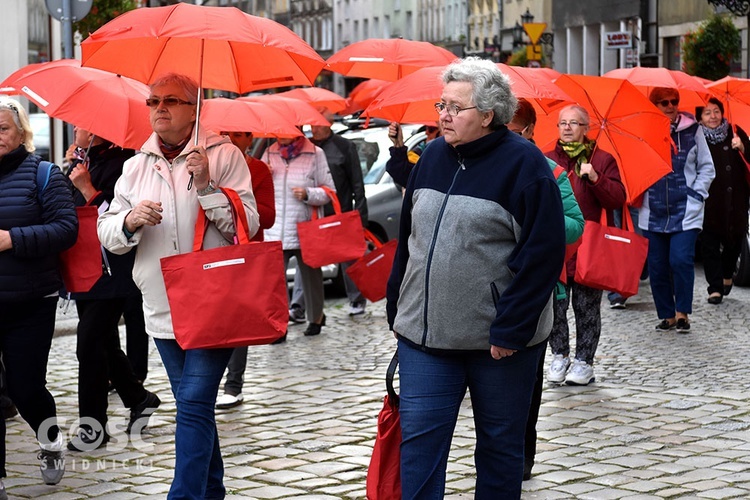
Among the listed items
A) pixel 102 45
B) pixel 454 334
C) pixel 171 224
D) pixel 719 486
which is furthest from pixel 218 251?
pixel 719 486

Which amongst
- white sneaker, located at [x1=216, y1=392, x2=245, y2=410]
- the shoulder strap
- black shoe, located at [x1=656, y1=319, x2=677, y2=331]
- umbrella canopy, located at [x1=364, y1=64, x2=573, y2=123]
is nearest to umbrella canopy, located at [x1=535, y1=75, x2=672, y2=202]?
umbrella canopy, located at [x1=364, y1=64, x2=573, y2=123]

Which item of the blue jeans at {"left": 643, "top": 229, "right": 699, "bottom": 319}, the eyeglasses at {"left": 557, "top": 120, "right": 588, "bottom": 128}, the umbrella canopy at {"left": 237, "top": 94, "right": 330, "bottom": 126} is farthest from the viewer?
the blue jeans at {"left": 643, "top": 229, "right": 699, "bottom": 319}

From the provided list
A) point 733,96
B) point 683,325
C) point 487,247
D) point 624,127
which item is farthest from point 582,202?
point 733,96

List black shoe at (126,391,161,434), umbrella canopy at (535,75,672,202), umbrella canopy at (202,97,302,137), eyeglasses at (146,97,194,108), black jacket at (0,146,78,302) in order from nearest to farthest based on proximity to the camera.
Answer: eyeglasses at (146,97,194,108) → black jacket at (0,146,78,302) → black shoe at (126,391,161,434) → umbrella canopy at (535,75,672,202) → umbrella canopy at (202,97,302,137)

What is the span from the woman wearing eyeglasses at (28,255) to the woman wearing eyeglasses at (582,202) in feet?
10.7

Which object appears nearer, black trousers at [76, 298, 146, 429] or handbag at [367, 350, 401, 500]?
handbag at [367, 350, 401, 500]

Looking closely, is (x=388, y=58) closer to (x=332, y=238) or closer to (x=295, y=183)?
(x=295, y=183)

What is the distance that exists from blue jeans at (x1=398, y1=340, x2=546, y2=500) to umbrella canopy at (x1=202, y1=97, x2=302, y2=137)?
4.75 m

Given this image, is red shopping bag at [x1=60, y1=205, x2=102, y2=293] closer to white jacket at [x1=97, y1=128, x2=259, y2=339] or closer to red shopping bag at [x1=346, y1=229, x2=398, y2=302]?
white jacket at [x1=97, y1=128, x2=259, y2=339]

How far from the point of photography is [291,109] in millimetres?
11789

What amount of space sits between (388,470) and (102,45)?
2830 mm

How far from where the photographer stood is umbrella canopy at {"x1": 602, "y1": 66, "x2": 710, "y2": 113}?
12328 mm

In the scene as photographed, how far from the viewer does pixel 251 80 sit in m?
7.10

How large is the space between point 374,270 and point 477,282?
671cm
